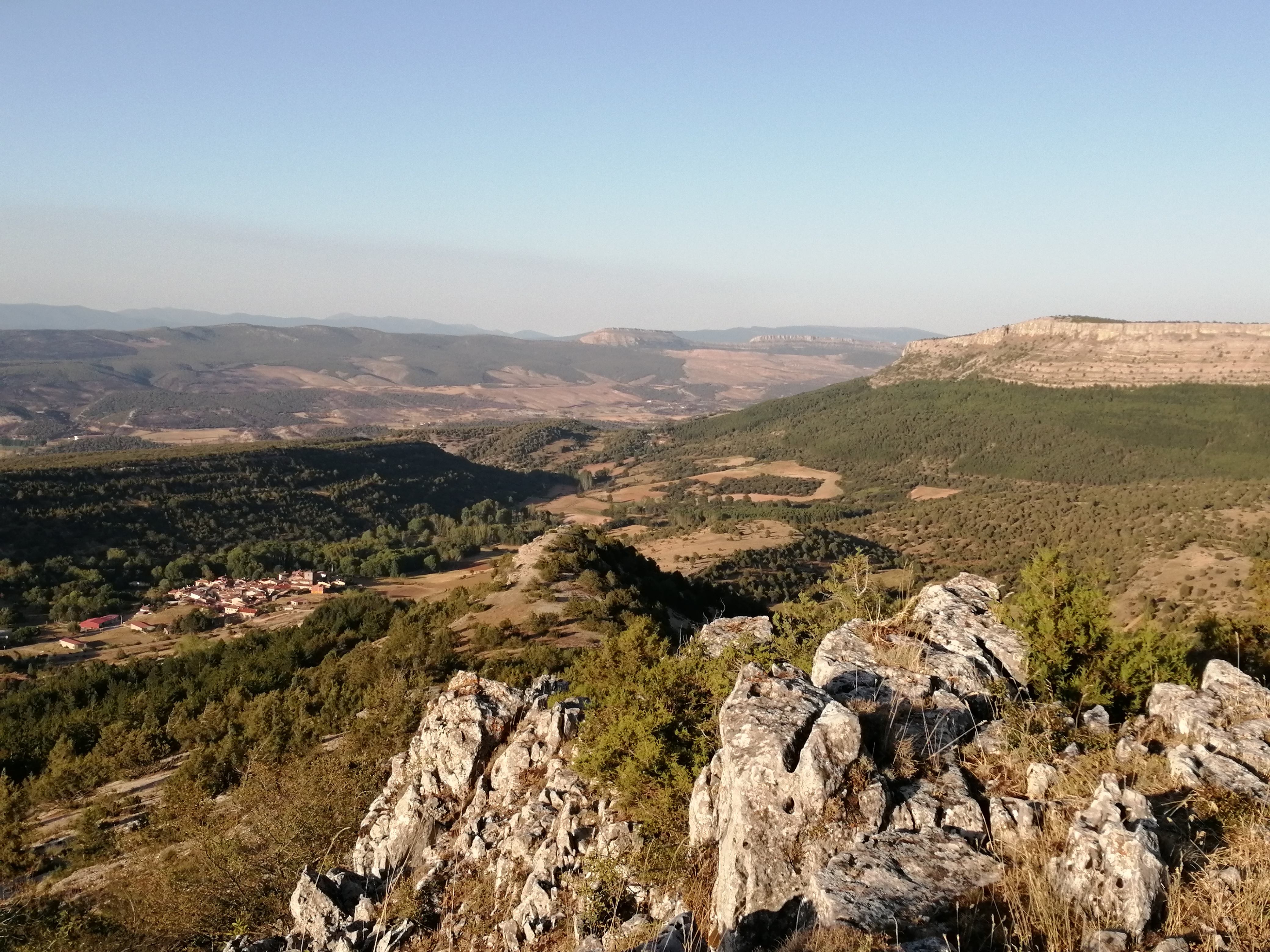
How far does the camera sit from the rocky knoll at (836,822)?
21.1 ft

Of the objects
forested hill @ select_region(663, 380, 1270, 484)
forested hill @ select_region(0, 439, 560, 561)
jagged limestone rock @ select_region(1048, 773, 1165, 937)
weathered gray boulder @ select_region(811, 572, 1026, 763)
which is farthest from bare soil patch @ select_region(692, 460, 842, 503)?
jagged limestone rock @ select_region(1048, 773, 1165, 937)

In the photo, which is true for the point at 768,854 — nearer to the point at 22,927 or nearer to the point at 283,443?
the point at 22,927

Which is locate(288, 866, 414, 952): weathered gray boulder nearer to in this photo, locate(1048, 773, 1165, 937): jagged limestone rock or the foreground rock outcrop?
the foreground rock outcrop

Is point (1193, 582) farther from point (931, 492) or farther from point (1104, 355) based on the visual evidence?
point (1104, 355)

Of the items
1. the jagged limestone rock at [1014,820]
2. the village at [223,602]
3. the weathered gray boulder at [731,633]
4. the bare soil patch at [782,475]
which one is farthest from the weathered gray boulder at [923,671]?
the bare soil patch at [782,475]

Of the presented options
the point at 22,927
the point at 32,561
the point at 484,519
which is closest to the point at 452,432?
Result: the point at 484,519

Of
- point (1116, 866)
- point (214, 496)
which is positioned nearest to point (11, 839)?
point (1116, 866)

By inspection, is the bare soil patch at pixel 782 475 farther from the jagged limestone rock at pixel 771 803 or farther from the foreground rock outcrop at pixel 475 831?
the jagged limestone rock at pixel 771 803

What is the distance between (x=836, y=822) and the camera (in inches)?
291

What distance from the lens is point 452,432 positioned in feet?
622

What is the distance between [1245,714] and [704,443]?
16266 cm

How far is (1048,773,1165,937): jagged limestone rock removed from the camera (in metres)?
5.88

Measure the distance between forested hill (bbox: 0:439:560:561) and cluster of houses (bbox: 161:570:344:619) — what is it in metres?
15.9

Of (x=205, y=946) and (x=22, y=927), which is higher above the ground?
(x=205, y=946)
